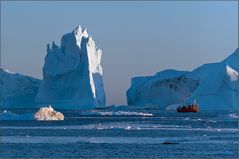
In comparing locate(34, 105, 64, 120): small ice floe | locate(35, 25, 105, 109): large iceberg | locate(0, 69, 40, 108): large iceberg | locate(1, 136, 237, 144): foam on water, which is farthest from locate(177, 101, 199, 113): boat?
locate(1, 136, 237, 144): foam on water

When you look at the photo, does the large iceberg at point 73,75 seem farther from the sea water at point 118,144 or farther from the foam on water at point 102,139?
the foam on water at point 102,139

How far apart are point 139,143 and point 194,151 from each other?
→ 4.20m

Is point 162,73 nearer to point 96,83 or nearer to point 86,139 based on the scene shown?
point 96,83

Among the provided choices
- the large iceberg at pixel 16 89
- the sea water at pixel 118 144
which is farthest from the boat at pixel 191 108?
the sea water at pixel 118 144

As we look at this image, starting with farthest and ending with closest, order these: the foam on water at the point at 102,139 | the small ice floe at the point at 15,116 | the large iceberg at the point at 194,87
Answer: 1. the large iceberg at the point at 194,87
2. the small ice floe at the point at 15,116
3. the foam on water at the point at 102,139

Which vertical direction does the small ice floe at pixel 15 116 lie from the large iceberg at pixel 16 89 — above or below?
below

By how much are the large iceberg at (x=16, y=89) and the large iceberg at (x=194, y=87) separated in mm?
12661

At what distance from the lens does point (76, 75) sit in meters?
82.6

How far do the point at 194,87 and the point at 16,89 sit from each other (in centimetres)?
2275

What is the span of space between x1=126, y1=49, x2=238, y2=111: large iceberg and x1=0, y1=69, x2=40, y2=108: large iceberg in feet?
41.5

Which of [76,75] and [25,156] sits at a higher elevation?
[76,75]

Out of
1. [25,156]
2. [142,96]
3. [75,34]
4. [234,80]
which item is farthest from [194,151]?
[142,96]

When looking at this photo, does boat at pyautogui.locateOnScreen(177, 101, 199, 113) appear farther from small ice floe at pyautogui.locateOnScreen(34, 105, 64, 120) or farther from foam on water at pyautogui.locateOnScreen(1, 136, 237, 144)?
foam on water at pyautogui.locateOnScreen(1, 136, 237, 144)

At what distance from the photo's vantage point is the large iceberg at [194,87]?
7219cm
